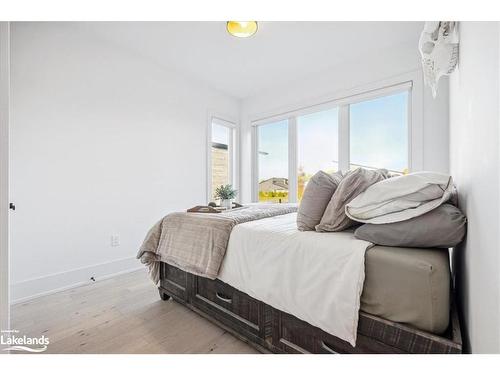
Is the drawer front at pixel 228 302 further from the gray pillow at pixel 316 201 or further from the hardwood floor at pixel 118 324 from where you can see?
the gray pillow at pixel 316 201

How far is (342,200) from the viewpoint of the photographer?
1.17 meters

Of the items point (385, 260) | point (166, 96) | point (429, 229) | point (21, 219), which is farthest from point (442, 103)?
point (21, 219)

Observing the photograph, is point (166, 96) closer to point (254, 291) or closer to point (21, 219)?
point (21, 219)

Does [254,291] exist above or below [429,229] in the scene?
below

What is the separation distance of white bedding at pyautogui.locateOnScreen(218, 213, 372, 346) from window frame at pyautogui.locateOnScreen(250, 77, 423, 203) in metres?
2.20

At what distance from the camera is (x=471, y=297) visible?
816 mm

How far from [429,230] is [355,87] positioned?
273cm

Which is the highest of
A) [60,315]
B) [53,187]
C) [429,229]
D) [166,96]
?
[166,96]

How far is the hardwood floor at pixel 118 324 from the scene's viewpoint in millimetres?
1406

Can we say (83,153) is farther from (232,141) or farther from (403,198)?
(403,198)

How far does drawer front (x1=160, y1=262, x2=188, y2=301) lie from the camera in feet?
5.95

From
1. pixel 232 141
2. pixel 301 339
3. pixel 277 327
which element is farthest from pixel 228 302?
pixel 232 141

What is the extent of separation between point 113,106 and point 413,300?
309cm

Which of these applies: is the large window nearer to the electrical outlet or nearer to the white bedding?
the white bedding
